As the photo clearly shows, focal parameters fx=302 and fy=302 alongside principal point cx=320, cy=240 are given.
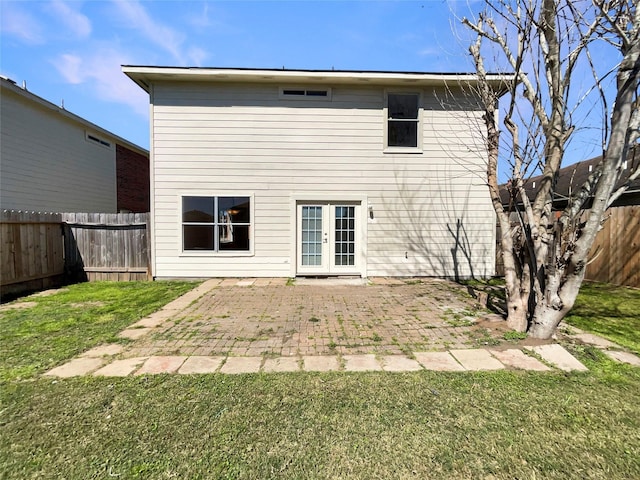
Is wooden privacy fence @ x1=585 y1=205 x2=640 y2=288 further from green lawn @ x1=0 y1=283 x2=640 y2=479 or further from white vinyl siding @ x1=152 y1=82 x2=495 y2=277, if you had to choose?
green lawn @ x1=0 y1=283 x2=640 y2=479

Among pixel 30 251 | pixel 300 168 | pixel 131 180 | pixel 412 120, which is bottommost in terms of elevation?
pixel 30 251

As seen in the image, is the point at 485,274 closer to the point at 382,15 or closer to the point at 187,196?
the point at 382,15

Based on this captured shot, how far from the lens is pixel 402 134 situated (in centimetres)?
824

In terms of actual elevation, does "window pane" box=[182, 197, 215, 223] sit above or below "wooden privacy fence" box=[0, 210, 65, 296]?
above

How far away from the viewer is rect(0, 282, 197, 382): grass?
3357mm

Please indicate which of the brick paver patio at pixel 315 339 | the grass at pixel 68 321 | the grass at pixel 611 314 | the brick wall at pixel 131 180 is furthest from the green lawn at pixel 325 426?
the brick wall at pixel 131 180

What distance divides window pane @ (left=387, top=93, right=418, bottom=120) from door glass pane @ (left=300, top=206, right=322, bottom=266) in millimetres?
3364

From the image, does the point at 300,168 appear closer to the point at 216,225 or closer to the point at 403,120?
the point at 216,225

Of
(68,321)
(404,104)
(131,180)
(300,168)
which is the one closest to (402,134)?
(404,104)

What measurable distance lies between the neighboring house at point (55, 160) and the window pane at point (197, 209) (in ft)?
18.2

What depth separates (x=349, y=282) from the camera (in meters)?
7.67

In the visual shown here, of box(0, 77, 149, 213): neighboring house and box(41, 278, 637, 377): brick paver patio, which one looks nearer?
box(41, 278, 637, 377): brick paver patio

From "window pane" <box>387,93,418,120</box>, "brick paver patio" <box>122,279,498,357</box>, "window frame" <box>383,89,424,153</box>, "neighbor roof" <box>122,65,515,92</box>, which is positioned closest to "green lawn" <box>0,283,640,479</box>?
"brick paver patio" <box>122,279,498,357</box>

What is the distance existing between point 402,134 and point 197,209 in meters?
5.90
